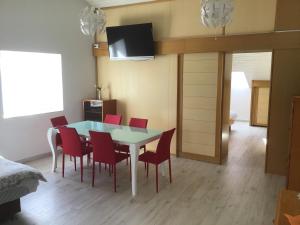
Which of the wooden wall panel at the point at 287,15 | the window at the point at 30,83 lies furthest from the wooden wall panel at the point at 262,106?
the window at the point at 30,83

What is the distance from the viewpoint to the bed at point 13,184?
2658 mm

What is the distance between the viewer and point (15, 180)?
273 centimetres

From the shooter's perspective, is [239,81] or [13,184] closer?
[13,184]

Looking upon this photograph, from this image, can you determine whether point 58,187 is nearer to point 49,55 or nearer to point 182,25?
point 49,55

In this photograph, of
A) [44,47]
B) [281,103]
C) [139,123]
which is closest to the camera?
[281,103]

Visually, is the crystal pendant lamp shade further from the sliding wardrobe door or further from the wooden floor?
the wooden floor

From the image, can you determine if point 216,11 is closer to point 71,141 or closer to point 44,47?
point 71,141

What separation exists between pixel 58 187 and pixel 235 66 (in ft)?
18.4

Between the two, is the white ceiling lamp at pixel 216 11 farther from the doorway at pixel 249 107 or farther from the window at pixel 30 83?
the window at pixel 30 83

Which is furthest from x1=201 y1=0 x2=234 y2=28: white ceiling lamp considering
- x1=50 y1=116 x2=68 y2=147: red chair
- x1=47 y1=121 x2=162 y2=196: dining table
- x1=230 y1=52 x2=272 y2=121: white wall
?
x1=230 y1=52 x2=272 y2=121: white wall

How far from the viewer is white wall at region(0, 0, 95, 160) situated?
431cm

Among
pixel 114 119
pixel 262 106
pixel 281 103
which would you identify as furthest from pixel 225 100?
pixel 262 106

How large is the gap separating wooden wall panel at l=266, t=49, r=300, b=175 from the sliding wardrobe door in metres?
0.85

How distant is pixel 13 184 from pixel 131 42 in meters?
3.24
